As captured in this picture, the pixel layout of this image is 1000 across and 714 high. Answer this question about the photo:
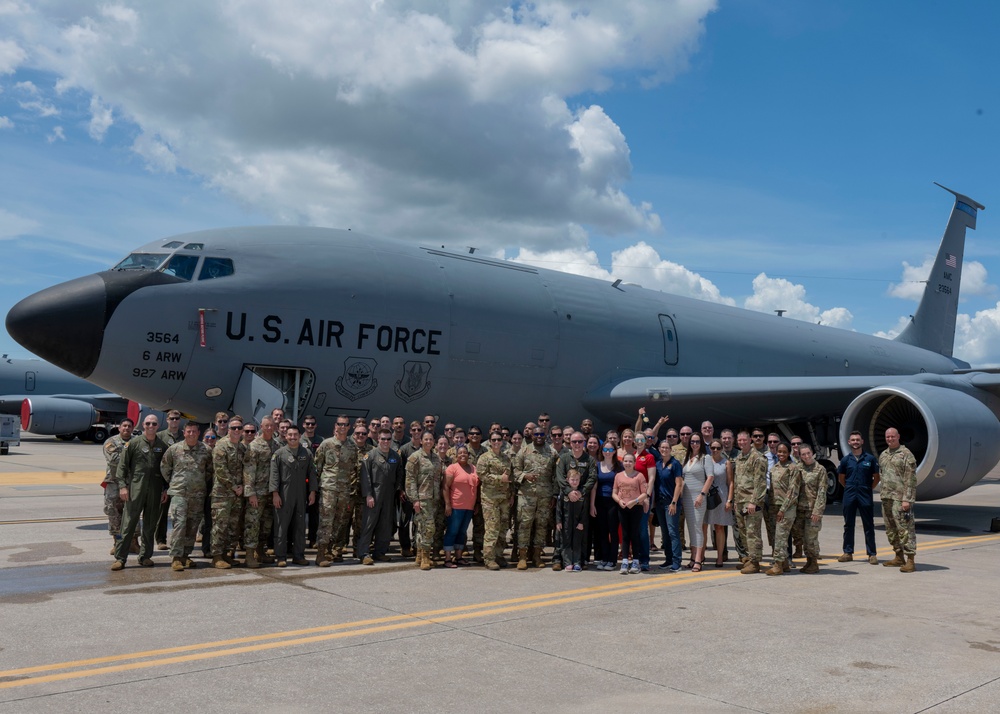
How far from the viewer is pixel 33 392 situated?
137 ft

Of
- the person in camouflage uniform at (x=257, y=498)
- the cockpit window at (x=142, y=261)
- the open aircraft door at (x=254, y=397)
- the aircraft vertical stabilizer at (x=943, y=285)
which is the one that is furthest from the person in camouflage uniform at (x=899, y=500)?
the aircraft vertical stabilizer at (x=943, y=285)

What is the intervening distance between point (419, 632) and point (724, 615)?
8.50ft

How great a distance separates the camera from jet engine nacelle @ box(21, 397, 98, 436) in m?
34.5

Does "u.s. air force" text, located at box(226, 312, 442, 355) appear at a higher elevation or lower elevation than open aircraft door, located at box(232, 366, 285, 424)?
higher

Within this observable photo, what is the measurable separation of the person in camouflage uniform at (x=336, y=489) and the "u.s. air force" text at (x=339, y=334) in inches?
116

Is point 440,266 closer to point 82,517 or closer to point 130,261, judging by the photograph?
point 130,261

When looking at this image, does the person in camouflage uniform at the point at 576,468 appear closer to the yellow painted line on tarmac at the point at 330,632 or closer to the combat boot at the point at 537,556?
the combat boot at the point at 537,556

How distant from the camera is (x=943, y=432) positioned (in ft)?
41.7

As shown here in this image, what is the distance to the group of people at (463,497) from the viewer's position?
8.92m

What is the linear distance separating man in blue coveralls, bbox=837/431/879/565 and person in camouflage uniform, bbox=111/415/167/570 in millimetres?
7905

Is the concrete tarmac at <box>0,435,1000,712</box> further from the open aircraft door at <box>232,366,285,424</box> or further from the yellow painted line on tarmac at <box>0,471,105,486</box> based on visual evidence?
the yellow painted line on tarmac at <box>0,471,105,486</box>

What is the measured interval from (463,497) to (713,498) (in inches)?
113

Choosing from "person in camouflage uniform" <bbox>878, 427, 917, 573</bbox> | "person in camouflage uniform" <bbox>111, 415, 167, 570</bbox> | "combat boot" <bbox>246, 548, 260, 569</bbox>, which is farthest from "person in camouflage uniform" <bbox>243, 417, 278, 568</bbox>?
"person in camouflage uniform" <bbox>878, 427, 917, 573</bbox>

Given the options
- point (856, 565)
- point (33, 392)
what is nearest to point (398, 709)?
point (856, 565)
